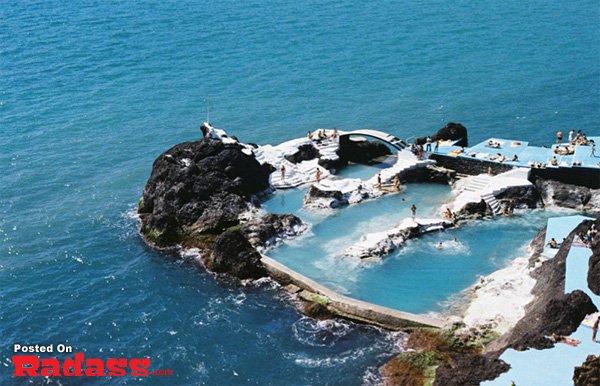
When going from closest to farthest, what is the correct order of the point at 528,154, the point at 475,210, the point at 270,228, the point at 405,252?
1. the point at 405,252
2. the point at 270,228
3. the point at 475,210
4. the point at 528,154

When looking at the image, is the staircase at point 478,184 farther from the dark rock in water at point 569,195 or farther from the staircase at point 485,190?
the dark rock in water at point 569,195

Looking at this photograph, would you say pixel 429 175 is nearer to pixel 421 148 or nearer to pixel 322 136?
pixel 421 148

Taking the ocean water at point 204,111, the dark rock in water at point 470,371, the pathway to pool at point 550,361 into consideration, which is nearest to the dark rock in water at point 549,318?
the pathway to pool at point 550,361

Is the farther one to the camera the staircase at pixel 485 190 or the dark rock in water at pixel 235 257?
the staircase at pixel 485 190

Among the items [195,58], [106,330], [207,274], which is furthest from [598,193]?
[195,58]

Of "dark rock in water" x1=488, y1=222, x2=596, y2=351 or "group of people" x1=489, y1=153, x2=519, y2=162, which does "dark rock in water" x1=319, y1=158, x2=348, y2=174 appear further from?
"dark rock in water" x1=488, y1=222, x2=596, y2=351

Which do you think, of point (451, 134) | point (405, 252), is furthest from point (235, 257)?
point (451, 134)
